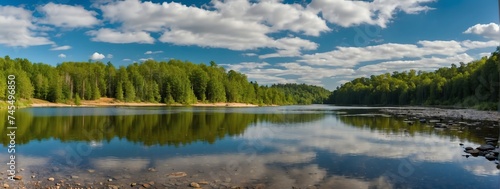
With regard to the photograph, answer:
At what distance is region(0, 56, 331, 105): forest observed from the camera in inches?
4592

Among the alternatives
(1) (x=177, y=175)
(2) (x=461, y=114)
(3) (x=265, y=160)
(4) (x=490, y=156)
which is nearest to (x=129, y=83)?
(2) (x=461, y=114)

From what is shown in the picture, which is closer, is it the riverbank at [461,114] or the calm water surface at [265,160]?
the calm water surface at [265,160]

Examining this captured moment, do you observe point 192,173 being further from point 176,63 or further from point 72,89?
point 176,63

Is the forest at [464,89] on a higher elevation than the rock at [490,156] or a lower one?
higher

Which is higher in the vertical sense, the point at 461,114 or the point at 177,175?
the point at 461,114

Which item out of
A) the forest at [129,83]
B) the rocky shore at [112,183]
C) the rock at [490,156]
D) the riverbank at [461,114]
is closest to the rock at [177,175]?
the rocky shore at [112,183]

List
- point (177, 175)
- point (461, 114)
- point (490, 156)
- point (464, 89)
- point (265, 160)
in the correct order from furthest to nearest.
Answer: point (464, 89) → point (461, 114) → point (490, 156) → point (265, 160) → point (177, 175)

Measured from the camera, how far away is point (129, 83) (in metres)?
138

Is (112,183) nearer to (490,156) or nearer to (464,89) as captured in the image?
(490,156)

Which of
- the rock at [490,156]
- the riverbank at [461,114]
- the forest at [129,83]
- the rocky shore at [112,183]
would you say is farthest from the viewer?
the forest at [129,83]

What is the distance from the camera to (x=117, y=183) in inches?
527

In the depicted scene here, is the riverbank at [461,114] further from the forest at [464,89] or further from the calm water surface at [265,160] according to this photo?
the calm water surface at [265,160]

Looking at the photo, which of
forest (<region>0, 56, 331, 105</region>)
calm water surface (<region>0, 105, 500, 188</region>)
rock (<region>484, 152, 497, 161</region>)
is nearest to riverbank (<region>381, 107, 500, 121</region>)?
calm water surface (<region>0, 105, 500, 188</region>)

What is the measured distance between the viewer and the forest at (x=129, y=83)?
383 ft
